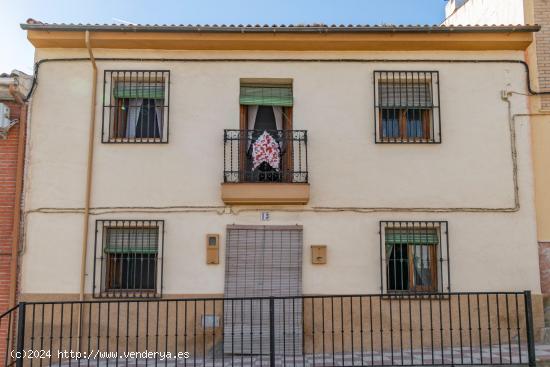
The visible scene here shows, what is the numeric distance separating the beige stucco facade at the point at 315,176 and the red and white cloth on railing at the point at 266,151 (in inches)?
22.3

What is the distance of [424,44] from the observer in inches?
353

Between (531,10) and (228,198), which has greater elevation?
(531,10)

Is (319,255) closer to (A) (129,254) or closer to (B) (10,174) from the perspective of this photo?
(A) (129,254)

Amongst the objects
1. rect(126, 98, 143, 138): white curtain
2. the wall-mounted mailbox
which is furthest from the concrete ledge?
rect(126, 98, 143, 138): white curtain

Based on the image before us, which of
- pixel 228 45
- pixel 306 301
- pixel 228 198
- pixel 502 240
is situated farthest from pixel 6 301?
pixel 502 240

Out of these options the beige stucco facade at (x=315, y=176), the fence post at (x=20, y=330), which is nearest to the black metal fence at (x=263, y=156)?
the beige stucco facade at (x=315, y=176)

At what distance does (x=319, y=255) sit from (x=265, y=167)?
1775 millimetres

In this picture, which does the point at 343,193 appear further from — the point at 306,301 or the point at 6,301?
the point at 6,301

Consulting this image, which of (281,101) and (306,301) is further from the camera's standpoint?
(281,101)

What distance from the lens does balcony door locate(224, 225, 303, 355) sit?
27.0ft

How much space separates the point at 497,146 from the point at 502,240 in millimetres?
1616

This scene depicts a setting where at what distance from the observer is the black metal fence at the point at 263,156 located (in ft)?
28.3

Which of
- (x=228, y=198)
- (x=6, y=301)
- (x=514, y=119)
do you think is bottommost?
(x=6, y=301)

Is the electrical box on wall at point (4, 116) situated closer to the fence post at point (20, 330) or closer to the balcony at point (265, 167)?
the fence post at point (20, 330)
